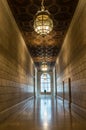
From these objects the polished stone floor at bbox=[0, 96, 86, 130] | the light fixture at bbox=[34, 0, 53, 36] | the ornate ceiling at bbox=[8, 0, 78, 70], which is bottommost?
the polished stone floor at bbox=[0, 96, 86, 130]

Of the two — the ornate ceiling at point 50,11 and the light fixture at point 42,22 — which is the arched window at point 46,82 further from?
the light fixture at point 42,22

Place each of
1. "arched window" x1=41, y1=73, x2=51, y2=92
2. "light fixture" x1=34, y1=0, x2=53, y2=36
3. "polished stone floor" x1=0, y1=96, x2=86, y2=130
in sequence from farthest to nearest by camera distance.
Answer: "arched window" x1=41, y1=73, x2=51, y2=92, "polished stone floor" x1=0, y1=96, x2=86, y2=130, "light fixture" x1=34, y1=0, x2=53, y2=36

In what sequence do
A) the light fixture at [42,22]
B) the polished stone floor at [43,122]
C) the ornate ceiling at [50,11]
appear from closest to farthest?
the light fixture at [42,22] → the polished stone floor at [43,122] → the ornate ceiling at [50,11]

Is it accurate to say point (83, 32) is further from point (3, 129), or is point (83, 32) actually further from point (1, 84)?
point (3, 129)

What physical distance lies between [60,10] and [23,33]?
15.6 ft

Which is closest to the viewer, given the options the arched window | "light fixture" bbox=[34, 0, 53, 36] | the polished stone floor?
"light fixture" bbox=[34, 0, 53, 36]

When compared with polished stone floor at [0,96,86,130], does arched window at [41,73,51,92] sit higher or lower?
higher

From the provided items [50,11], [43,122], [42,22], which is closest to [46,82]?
[50,11]

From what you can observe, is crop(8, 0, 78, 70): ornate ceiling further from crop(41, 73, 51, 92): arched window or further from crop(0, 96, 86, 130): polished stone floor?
crop(41, 73, 51, 92): arched window

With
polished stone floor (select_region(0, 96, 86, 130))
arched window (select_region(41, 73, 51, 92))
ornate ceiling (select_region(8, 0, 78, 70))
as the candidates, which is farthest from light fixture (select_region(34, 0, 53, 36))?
arched window (select_region(41, 73, 51, 92))

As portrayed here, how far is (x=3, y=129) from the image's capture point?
6699mm

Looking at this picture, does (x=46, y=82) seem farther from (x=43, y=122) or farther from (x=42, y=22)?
(x=42, y=22)

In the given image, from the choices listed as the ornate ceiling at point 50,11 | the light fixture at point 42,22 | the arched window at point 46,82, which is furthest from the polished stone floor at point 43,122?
the arched window at point 46,82

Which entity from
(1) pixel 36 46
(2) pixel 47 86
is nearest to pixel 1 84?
(1) pixel 36 46
